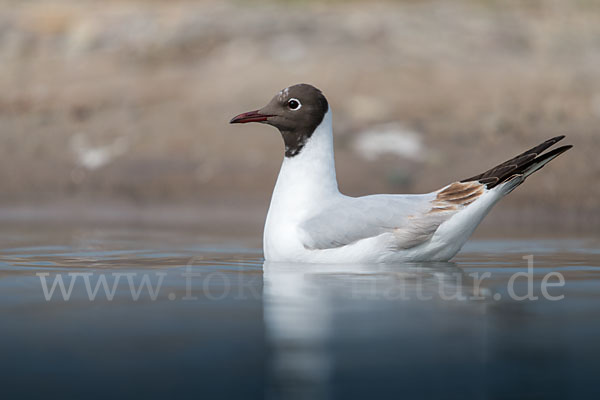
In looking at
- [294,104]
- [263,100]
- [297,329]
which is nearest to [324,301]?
[297,329]

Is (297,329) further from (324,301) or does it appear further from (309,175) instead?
(309,175)

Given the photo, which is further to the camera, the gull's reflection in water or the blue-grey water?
the gull's reflection in water

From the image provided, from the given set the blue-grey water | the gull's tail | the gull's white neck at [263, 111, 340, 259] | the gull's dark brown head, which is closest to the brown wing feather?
the gull's tail

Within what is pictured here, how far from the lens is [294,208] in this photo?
6621 millimetres

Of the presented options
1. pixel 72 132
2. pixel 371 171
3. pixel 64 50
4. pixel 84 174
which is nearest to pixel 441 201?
pixel 371 171

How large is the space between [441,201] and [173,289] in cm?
224

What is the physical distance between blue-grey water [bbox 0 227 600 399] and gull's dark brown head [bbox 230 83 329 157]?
986 millimetres

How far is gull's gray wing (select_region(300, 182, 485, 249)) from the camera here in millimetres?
6262

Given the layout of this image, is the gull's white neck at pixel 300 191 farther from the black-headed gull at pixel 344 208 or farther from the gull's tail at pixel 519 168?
the gull's tail at pixel 519 168

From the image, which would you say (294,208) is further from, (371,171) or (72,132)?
(72,132)

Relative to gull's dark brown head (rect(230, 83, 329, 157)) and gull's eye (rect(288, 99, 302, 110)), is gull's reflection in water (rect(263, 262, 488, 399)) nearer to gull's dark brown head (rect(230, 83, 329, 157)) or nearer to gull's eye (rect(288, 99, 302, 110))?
gull's dark brown head (rect(230, 83, 329, 157))

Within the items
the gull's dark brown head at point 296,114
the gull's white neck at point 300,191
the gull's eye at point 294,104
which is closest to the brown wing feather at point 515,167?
the gull's white neck at point 300,191

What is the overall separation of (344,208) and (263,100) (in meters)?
9.22

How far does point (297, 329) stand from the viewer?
3.94m
